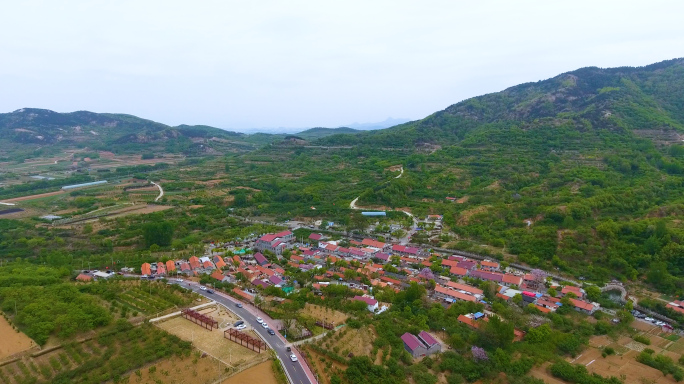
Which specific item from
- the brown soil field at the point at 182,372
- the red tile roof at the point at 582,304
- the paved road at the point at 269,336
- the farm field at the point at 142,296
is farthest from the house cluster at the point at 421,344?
the farm field at the point at 142,296

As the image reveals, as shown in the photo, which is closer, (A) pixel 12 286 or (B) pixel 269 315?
(B) pixel 269 315

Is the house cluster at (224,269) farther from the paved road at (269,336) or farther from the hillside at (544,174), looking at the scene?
the hillside at (544,174)

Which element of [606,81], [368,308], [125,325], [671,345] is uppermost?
[606,81]

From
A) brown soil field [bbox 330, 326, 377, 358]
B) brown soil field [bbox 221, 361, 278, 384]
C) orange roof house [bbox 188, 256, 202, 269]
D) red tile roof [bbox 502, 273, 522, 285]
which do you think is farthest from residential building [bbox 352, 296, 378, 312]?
orange roof house [bbox 188, 256, 202, 269]

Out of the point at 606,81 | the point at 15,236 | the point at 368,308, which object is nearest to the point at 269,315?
the point at 368,308

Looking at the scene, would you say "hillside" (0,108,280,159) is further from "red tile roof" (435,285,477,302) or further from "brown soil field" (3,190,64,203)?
"red tile roof" (435,285,477,302)

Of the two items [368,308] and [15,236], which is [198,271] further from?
[15,236]
